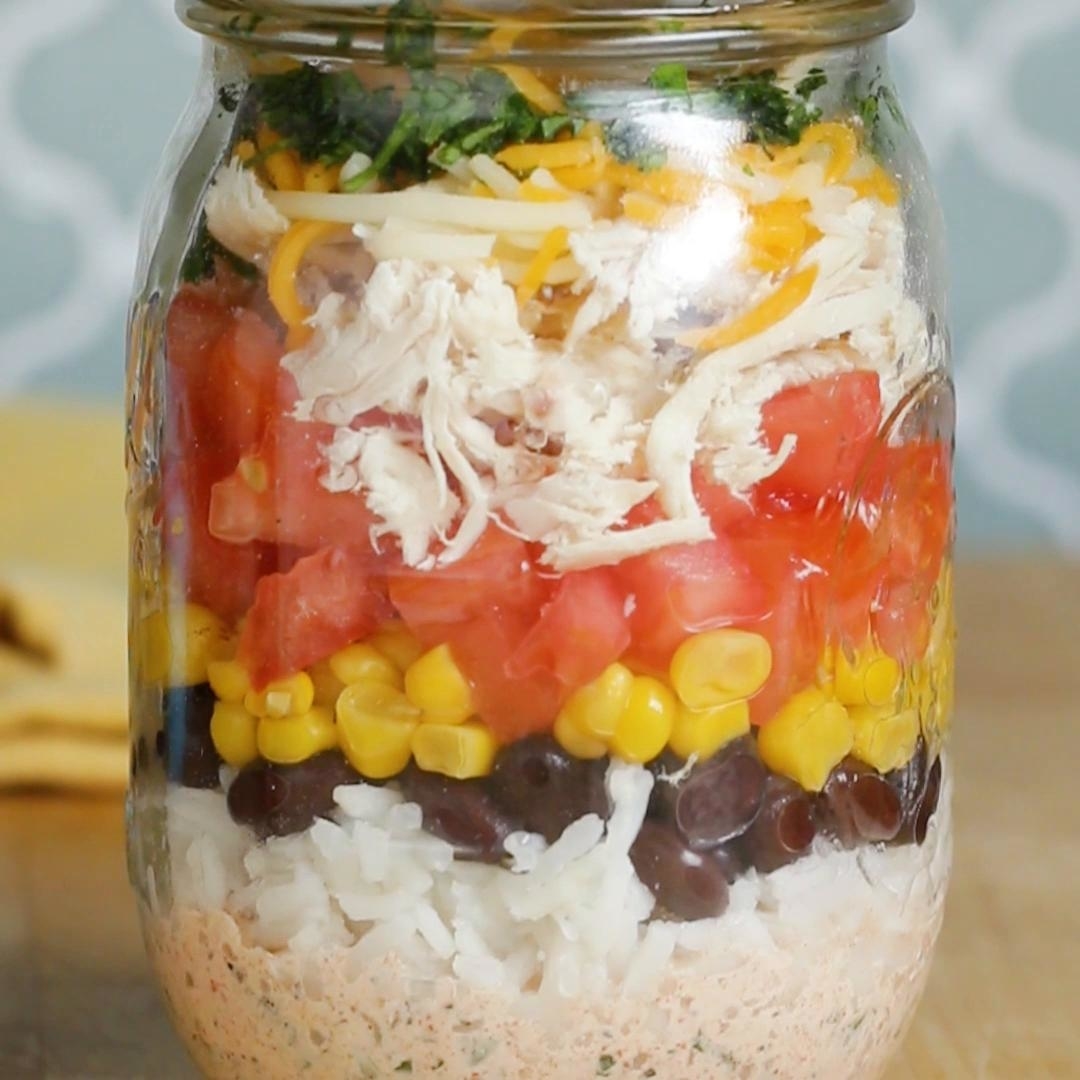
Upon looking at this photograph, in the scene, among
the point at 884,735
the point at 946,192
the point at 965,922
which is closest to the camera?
the point at 884,735

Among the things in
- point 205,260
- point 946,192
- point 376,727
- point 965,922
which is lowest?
point 965,922

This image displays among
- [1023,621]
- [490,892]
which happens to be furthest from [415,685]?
[1023,621]

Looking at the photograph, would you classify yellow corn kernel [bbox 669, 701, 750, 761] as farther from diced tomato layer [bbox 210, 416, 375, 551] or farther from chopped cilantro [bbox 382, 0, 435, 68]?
chopped cilantro [bbox 382, 0, 435, 68]

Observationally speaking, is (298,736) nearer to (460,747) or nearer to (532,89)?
(460,747)

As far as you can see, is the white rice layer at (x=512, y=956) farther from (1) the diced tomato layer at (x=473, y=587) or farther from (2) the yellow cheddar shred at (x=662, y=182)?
(2) the yellow cheddar shred at (x=662, y=182)

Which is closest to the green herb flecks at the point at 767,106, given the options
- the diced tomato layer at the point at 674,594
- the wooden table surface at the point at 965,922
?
the diced tomato layer at the point at 674,594

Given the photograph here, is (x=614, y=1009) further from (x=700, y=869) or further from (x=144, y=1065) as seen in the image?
A: (x=144, y=1065)

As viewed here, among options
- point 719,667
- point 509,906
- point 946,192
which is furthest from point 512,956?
point 946,192
